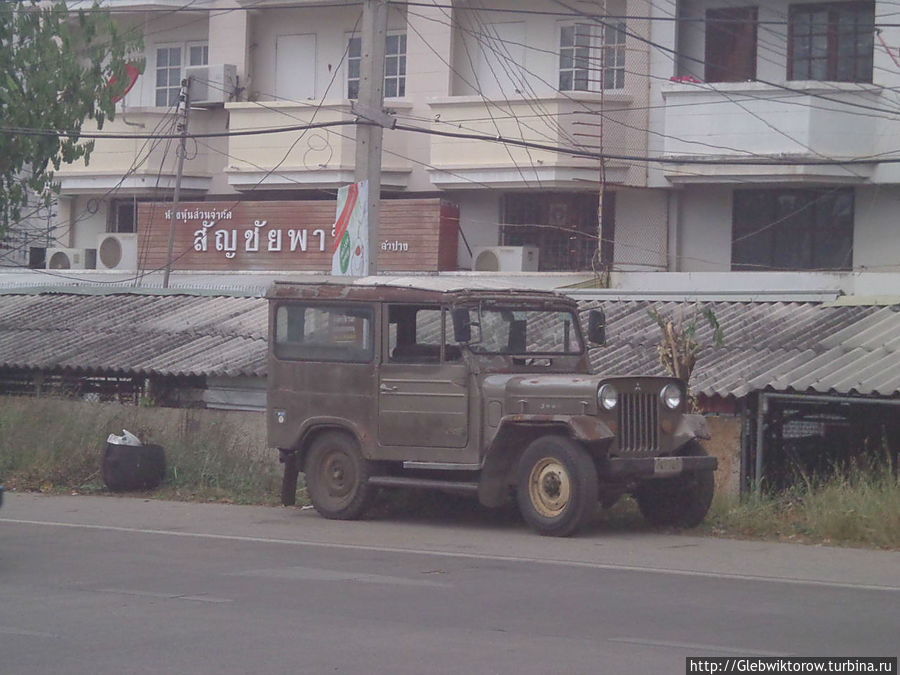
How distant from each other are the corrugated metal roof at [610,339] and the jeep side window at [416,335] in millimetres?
3581

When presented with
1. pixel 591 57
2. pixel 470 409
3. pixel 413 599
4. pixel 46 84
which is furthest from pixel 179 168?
pixel 413 599

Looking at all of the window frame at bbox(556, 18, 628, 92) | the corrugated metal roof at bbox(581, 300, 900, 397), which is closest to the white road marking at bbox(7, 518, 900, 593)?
the corrugated metal roof at bbox(581, 300, 900, 397)

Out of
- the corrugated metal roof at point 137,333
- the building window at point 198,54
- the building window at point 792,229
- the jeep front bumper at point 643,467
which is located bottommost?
the jeep front bumper at point 643,467

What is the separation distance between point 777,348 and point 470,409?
467 centimetres

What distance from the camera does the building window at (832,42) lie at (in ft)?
72.0

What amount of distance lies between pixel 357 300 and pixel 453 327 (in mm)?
1292

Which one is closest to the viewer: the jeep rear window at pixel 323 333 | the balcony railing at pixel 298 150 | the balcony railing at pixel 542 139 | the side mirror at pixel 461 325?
the side mirror at pixel 461 325

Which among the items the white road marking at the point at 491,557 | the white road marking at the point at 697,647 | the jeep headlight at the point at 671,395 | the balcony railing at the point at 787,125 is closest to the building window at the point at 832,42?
the balcony railing at the point at 787,125

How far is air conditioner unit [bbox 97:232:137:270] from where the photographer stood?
27.7 m

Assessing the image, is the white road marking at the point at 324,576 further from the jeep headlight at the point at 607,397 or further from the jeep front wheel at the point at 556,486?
the jeep headlight at the point at 607,397

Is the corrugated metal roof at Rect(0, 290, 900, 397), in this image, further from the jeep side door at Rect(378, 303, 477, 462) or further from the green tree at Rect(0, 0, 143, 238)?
the jeep side door at Rect(378, 303, 477, 462)

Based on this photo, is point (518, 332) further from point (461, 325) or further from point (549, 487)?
point (549, 487)

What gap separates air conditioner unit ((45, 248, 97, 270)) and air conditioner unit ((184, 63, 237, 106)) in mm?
4776

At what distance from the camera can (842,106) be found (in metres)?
21.4
